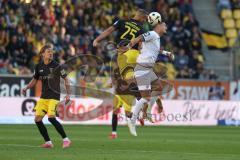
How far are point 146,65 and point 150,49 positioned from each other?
1.80 ft

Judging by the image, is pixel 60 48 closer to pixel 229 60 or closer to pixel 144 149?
pixel 229 60

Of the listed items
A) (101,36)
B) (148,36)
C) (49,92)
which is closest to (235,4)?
(148,36)

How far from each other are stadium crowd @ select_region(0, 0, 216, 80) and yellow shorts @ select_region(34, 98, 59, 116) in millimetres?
15365

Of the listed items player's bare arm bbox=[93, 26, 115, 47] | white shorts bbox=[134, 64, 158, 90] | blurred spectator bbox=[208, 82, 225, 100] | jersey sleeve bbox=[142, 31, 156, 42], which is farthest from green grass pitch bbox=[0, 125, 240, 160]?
blurred spectator bbox=[208, 82, 225, 100]

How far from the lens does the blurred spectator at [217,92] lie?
37.4m

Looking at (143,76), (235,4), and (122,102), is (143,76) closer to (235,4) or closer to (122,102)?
(122,102)

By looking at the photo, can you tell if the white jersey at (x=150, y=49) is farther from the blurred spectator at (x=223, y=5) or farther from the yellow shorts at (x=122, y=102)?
the blurred spectator at (x=223, y=5)

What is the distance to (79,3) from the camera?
3847 centimetres

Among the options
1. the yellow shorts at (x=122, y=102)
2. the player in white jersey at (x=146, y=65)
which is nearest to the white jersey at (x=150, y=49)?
the player in white jersey at (x=146, y=65)

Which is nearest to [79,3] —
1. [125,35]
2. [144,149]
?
[125,35]

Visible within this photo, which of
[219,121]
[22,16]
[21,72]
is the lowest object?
[219,121]

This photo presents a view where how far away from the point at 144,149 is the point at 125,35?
4.39 meters

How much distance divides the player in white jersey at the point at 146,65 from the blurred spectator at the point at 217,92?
1632cm

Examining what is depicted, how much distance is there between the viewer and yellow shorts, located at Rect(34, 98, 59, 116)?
17594 mm
